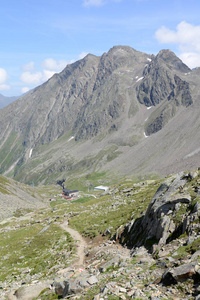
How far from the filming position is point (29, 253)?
46.4 m

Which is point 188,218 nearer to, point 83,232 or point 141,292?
point 141,292

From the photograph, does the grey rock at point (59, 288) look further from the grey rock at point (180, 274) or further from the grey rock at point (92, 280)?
the grey rock at point (180, 274)

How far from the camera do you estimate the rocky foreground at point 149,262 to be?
623 inches

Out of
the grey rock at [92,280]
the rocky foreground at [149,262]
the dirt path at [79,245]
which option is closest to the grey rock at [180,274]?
the rocky foreground at [149,262]

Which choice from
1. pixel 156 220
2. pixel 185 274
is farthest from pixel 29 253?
pixel 185 274

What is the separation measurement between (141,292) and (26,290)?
18.1m

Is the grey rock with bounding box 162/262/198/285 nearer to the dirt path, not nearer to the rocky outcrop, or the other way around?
the rocky outcrop

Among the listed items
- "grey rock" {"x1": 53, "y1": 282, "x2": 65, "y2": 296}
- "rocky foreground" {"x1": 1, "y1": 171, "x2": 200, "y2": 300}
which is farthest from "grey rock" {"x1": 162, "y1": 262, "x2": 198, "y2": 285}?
"grey rock" {"x1": 53, "y1": 282, "x2": 65, "y2": 296}

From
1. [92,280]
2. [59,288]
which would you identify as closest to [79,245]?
[59,288]

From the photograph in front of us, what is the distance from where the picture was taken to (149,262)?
21.3 meters

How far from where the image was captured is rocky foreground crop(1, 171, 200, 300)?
1581 centimetres

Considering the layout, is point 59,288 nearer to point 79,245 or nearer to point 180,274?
point 180,274

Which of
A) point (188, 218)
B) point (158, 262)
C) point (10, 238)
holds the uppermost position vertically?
point (188, 218)

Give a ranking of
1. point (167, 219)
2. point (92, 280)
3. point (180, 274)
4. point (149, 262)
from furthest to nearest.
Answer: point (167, 219) → point (149, 262) → point (92, 280) → point (180, 274)
